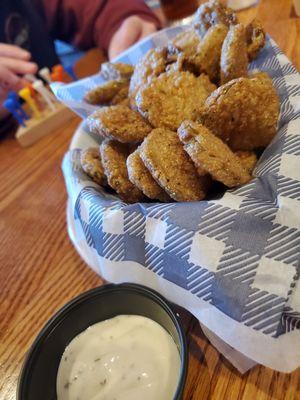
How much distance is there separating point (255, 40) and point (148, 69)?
11.3 inches

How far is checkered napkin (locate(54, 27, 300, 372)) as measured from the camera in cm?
57

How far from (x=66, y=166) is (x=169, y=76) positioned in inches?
13.8

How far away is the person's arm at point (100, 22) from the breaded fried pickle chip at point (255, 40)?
1.01 m

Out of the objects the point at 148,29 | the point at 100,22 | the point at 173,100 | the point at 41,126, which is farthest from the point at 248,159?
the point at 100,22

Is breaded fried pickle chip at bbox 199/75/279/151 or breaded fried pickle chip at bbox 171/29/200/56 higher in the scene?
breaded fried pickle chip at bbox 171/29/200/56

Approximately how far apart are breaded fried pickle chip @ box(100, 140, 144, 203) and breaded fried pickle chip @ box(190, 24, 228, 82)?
0.99 ft

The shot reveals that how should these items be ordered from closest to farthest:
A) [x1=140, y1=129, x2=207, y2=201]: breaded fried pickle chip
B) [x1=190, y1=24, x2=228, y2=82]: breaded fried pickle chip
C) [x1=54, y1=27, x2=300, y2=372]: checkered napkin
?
[x1=54, y1=27, x2=300, y2=372]: checkered napkin → [x1=140, y1=129, x2=207, y2=201]: breaded fried pickle chip → [x1=190, y1=24, x2=228, y2=82]: breaded fried pickle chip

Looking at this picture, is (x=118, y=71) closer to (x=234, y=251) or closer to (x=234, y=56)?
(x=234, y=56)

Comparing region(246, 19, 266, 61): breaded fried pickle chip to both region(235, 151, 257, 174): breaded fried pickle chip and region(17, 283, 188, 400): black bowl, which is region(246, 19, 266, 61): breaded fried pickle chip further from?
region(17, 283, 188, 400): black bowl

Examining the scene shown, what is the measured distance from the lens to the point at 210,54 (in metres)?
0.93

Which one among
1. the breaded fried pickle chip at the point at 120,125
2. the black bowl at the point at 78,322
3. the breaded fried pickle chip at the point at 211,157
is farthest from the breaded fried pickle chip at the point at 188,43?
the black bowl at the point at 78,322

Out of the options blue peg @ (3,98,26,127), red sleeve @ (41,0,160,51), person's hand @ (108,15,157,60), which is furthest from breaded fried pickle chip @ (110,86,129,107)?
red sleeve @ (41,0,160,51)

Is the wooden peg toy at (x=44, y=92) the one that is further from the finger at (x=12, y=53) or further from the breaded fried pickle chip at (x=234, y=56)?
the breaded fried pickle chip at (x=234, y=56)

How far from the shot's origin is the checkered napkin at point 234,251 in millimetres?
568
